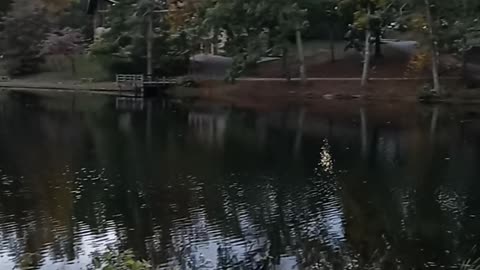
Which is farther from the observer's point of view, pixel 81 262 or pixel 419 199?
pixel 419 199

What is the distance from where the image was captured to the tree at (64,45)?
55938 millimetres

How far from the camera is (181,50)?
49750 mm

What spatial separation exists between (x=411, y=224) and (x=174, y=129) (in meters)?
17.8

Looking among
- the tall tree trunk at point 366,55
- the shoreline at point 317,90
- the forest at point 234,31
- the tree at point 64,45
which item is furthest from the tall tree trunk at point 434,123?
the tree at point 64,45

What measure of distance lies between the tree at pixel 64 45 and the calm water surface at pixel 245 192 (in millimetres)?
21865

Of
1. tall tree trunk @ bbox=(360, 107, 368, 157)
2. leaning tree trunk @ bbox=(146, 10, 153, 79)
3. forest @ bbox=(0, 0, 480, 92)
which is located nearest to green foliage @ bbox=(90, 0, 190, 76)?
forest @ bbox=(0, 0, 480, 92)

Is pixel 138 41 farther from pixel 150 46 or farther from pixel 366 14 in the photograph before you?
pixel 366 14

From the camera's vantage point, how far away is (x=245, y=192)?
19.6 meters

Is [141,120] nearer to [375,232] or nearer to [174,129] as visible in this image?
[174,129]

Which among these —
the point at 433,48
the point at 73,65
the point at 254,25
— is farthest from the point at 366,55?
the point at 73,65

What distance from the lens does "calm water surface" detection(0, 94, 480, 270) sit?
47.5 ft

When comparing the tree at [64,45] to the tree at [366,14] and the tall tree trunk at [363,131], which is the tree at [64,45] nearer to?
the tree at [366,14]

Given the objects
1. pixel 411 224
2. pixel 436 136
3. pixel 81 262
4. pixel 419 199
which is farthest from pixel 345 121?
pixel 81 262

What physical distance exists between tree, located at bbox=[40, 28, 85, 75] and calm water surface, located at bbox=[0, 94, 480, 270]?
21865 millimetres
